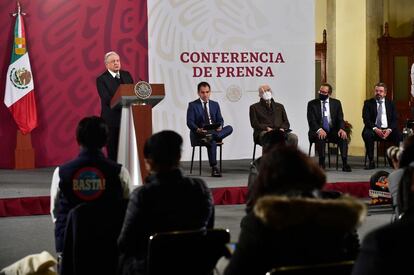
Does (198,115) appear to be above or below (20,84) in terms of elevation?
below

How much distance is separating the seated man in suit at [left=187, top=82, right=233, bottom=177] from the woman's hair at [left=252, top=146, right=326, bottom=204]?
5752 millimetres

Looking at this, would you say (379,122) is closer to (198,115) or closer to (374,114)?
(374,114)

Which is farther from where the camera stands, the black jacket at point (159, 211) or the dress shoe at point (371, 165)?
the dress shoe at point (371, 165)

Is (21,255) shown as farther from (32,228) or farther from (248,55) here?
(248,55)

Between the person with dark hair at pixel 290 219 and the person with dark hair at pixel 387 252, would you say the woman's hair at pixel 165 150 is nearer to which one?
the person with dark hair at pixel 290 219

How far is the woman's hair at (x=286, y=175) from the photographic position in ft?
6.73

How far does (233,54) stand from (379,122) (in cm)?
202

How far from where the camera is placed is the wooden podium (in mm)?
6039

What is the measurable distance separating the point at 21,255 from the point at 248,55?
16.8 feet

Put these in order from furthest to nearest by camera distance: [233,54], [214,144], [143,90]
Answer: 1. [233,54]
2. [214,144]
3. [143,90]

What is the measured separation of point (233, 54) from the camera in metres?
9.27

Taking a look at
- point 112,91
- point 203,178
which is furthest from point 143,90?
point 203,178

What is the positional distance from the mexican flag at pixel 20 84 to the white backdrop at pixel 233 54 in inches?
59.3

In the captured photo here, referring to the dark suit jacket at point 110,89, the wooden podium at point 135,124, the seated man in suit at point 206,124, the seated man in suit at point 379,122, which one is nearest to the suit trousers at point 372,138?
the seated man in suit at point 379,122
